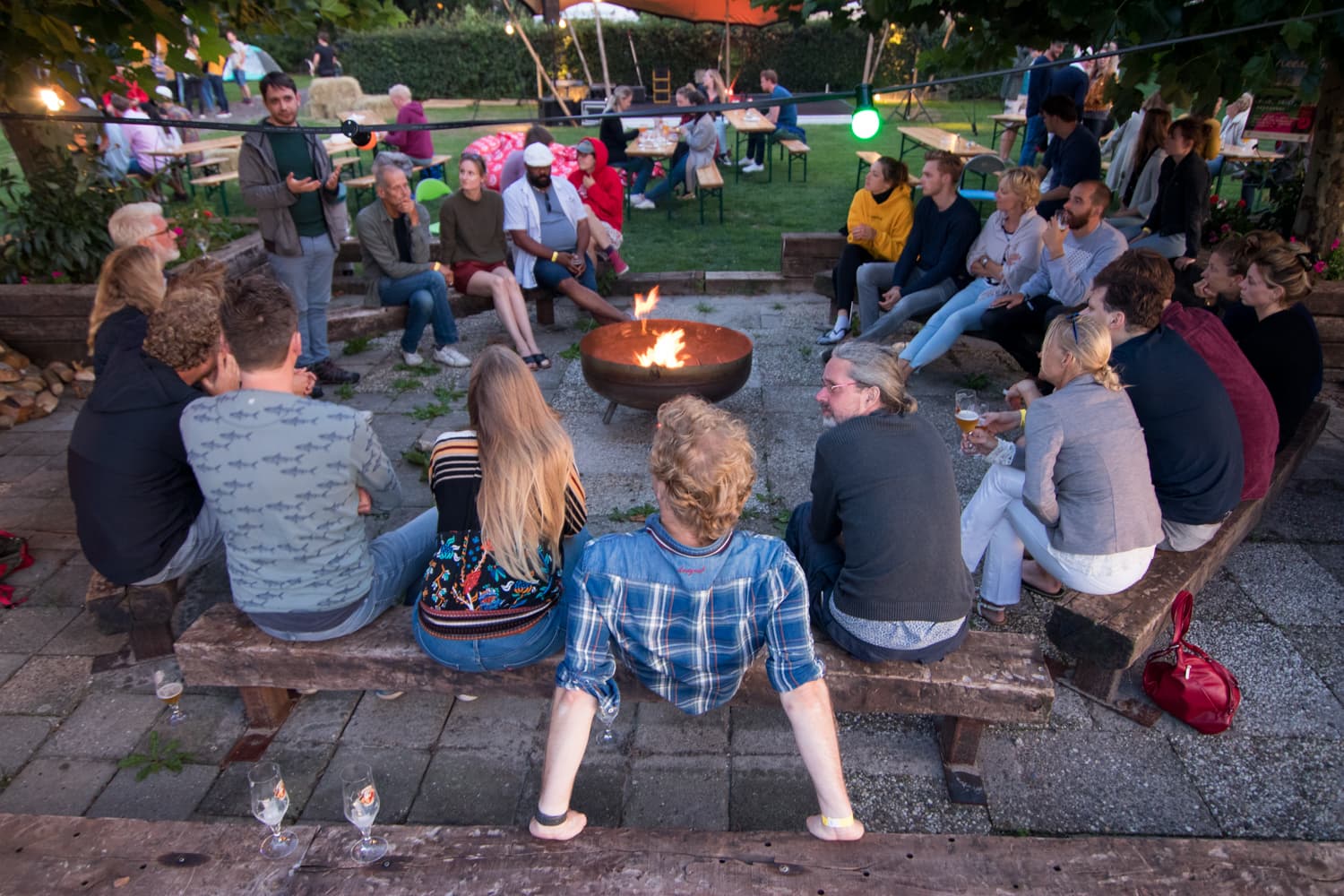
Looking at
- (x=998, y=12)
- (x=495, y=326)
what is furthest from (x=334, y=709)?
(x=998, y=12)

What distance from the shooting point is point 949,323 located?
222 inches

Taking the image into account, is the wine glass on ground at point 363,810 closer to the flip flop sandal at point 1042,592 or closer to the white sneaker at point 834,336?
the flip flop sandal at point 1042,592

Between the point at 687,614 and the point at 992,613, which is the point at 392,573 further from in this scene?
the point at 992,613

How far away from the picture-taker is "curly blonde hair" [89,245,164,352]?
3.94m

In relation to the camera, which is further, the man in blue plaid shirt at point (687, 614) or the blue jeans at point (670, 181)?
the blue jeans at point (670, 181)

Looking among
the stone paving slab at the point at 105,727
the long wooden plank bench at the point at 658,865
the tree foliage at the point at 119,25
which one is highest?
the tree foliage at the point at 119,25

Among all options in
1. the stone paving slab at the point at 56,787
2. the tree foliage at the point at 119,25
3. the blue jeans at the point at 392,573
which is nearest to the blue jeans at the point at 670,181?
the tree foliage at the point at 119,25

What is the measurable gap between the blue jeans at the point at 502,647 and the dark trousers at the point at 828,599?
81 cm

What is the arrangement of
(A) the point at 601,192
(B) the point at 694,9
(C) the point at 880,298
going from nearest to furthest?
(C) the point at 880,298 < (A) the point at 601,192 < (B) the point at 694,9

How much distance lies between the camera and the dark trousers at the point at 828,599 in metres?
2.67

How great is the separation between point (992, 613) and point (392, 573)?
2383 millimetres

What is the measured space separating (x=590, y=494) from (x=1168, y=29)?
3.74m

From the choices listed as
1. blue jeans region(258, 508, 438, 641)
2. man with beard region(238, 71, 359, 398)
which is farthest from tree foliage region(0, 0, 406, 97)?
blue jeans region(258, 508, 438, 641)

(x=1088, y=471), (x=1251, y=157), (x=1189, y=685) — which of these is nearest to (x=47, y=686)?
(x=1088, y=471)
